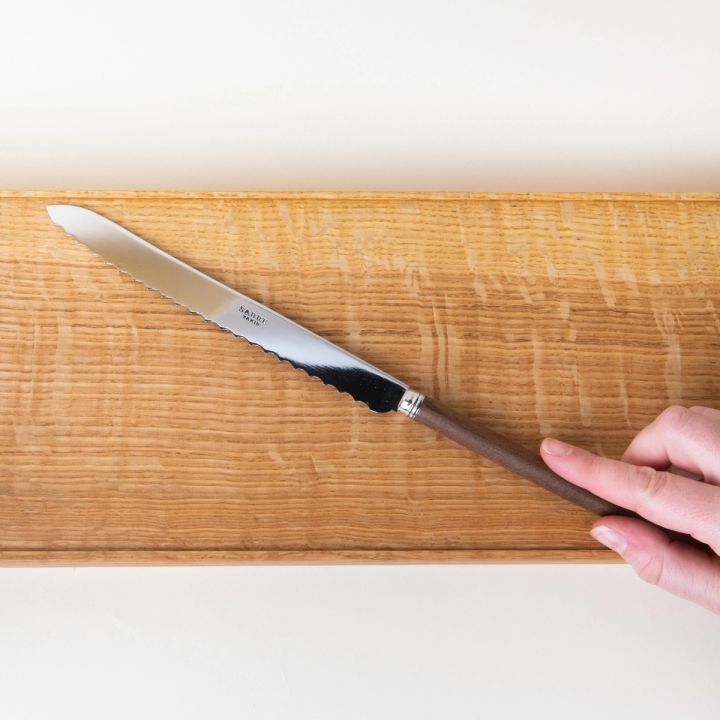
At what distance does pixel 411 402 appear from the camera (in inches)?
33.3

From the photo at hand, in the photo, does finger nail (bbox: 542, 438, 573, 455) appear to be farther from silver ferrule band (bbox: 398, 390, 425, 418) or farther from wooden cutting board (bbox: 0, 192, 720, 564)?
silver ferrule band (bbox: 398, 390, 425, 418)

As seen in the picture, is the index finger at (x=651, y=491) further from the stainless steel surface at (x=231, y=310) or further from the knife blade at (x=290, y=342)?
the stainless steel surface at (x=231, y=310)

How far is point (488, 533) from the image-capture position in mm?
877

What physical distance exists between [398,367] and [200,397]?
0.90 ft

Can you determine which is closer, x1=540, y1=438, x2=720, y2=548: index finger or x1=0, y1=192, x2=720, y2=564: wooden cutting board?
x1=540, y1=438, x2=720, y2=548: index finger

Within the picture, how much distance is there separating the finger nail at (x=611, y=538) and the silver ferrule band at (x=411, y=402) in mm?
276

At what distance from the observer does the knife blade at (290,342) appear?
0.84 m

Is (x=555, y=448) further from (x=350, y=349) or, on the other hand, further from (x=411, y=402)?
(x=350, y=349)

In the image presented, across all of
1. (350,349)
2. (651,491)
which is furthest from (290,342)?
(651,491)

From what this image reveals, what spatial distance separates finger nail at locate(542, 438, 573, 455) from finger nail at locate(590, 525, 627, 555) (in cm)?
11

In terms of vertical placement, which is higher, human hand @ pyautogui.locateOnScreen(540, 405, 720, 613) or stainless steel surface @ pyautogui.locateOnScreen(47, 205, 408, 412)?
stainless steel surface @ pyautogui.locateOnScreen(47, 205, 408, 412)

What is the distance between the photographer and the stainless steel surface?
858 mm

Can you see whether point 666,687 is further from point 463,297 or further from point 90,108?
point 90,108

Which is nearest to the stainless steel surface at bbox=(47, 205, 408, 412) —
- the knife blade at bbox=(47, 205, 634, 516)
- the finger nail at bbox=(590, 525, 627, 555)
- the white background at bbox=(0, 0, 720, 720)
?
the knife blade at bbox=(47, 205, 634, 516)
